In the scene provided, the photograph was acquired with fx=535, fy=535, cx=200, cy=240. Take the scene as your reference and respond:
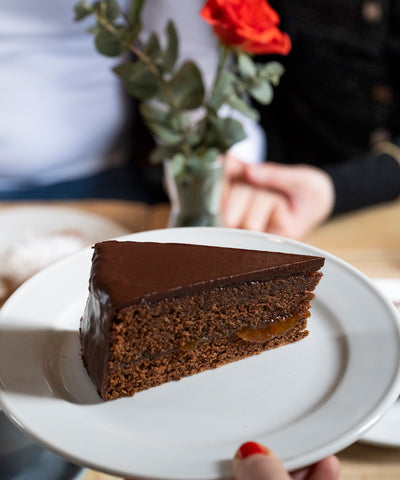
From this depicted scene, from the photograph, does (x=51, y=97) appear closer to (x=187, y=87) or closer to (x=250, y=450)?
(x=187, y=87)

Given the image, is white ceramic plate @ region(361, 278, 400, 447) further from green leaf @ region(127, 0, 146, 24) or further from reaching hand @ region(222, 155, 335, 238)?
green leaf @ region(127, 0, 146, 24)

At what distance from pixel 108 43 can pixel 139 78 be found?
79mm

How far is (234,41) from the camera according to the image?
85 centimetres

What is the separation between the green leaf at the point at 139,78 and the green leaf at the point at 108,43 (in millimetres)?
29

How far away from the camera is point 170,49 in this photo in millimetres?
944

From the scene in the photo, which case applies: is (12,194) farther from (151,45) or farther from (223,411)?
(223,411)

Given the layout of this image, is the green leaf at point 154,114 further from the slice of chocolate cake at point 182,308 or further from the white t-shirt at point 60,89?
the white t-shirt at point 60,89

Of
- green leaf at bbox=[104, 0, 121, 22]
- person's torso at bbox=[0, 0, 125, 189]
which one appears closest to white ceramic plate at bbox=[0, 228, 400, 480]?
green leaf at bbox=[104, 0, 121, 22]

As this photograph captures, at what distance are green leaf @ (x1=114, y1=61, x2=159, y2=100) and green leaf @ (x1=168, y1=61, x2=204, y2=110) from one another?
0.04m

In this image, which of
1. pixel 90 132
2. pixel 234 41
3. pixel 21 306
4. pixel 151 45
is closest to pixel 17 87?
pixel 90 132

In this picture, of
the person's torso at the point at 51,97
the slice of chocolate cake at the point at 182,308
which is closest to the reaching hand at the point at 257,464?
the slice of chocolate cake at the point at 182,308

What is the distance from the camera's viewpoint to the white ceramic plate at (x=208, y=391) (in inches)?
20.8

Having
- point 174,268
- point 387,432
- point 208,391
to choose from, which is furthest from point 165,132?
point 387,432

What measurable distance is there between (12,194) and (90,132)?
1.01 feet
